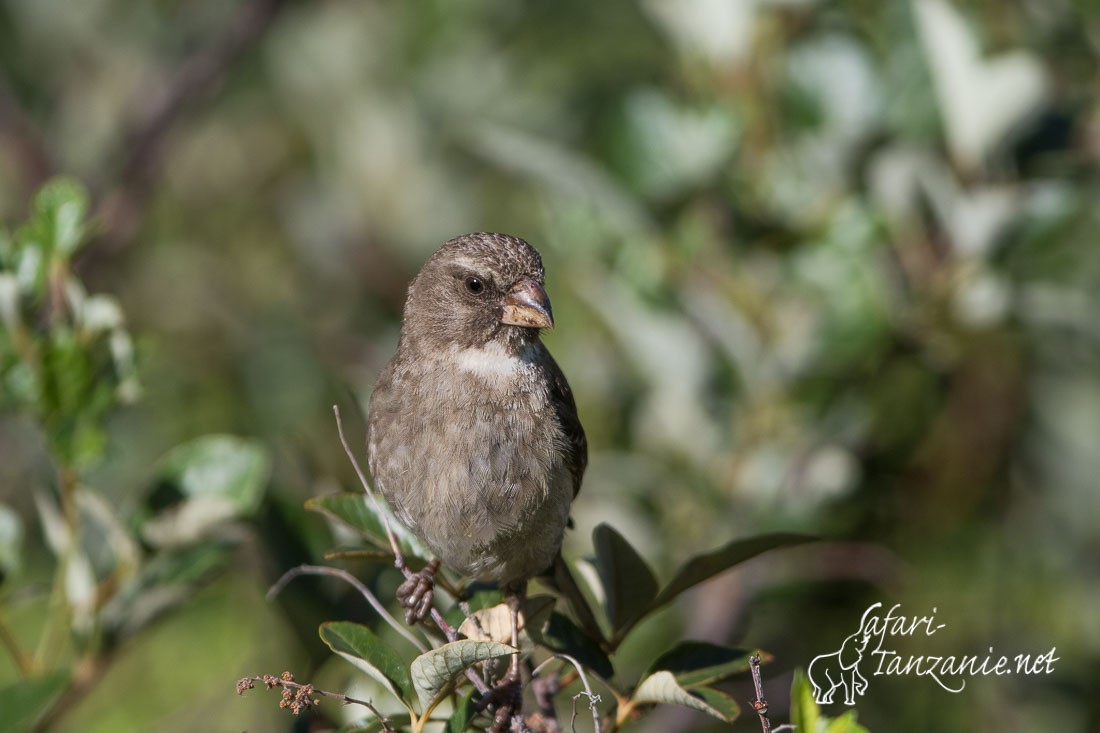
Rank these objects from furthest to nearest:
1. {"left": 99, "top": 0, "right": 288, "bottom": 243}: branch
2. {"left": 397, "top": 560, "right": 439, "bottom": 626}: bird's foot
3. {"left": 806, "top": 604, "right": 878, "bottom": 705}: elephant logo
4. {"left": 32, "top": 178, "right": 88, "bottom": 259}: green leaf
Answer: {"left": 99, "top": 0, "right": 288, "bottom": 243}: branch, {"left": 806, "top": 604, "right": 878, "bottom": 705}: elephant logo, {"left": 32, "top": 178, "right": 88, "bottom": 259}: green leaf, {"left": 397, "top": 560, "right": 439, "bottom": 626}: bird's foot

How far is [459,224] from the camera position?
609cm

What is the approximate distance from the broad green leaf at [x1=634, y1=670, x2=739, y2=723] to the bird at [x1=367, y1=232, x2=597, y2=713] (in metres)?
0.37

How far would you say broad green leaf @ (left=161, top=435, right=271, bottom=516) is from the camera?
334cm

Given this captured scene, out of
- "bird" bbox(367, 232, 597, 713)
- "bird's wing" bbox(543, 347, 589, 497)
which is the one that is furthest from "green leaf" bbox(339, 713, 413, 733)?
"bird's wing" bbox(543, 347, 589, 497)

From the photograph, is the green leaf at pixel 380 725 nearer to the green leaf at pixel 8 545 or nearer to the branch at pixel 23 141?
the green leaf at pixel 8 545

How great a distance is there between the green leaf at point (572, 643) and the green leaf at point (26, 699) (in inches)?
40.9

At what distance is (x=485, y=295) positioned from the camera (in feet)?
12.1

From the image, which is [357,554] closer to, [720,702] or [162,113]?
[720,702]

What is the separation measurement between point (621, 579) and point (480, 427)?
0.76 meters

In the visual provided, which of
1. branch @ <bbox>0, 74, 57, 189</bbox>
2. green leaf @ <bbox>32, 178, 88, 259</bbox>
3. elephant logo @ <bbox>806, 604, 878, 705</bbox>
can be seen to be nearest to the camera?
green leaf @ <bbox>32, 178, 88, 259</bbox>

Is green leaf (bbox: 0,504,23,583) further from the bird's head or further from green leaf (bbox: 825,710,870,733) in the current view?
green leaf (bbox: 825,710,870,733)

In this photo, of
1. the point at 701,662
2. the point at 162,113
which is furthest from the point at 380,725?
the point at 162,113

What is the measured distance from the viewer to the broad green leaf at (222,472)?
334cm

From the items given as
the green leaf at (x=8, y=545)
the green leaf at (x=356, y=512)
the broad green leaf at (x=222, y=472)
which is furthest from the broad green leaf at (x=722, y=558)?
the green leaf at (x=8, y=545)
